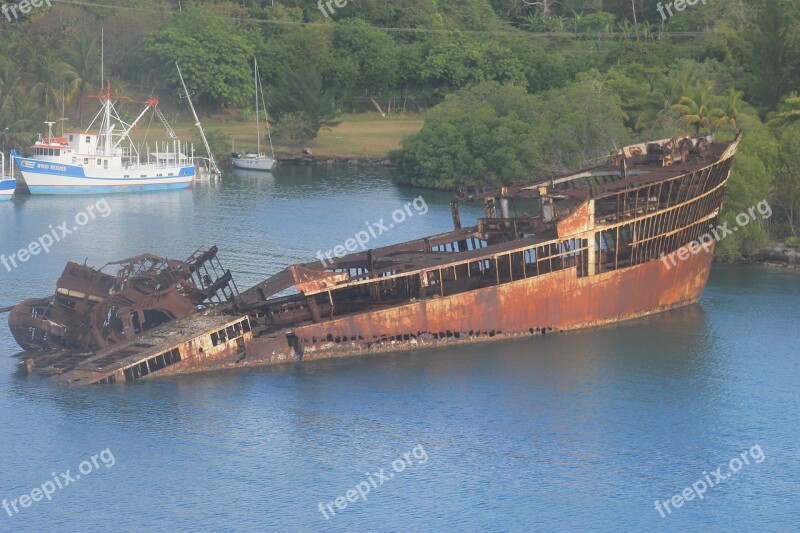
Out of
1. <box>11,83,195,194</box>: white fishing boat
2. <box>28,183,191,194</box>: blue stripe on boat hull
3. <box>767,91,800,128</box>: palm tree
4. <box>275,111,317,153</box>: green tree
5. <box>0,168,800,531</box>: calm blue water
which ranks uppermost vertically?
<box>767,91,800,128</box>: palm tree

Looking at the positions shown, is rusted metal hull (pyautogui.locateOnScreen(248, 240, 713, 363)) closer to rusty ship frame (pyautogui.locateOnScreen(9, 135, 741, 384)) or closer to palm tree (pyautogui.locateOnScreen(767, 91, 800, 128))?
rusty ship frame (pyautogui.locateOnScreen(9, 135, 741, 384))

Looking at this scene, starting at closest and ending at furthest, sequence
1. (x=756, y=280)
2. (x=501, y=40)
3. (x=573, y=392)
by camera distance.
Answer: (x=573, y=392) < (x=756, y=280) < (x=501, y=40)

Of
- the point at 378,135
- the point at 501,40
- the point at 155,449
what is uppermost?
the point at 501,40

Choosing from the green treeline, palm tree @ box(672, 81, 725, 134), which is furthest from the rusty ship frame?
palm tree @ box(672, 81, 725, 134)

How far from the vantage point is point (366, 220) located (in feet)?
281

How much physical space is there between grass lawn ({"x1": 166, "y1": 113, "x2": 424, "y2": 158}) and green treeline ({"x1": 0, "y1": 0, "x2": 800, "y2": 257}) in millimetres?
2018

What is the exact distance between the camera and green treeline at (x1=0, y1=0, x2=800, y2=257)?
95.1 m

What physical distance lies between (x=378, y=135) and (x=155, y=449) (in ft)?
286

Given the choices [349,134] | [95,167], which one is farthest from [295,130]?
[95,167]

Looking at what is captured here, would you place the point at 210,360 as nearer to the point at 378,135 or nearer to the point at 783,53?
the point at 783,53

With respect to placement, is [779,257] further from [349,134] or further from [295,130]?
[349,134]

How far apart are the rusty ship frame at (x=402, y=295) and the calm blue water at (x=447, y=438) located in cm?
97

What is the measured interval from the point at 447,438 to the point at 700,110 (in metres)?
54.2

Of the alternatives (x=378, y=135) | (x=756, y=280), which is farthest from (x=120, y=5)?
(x=756, y=280)
